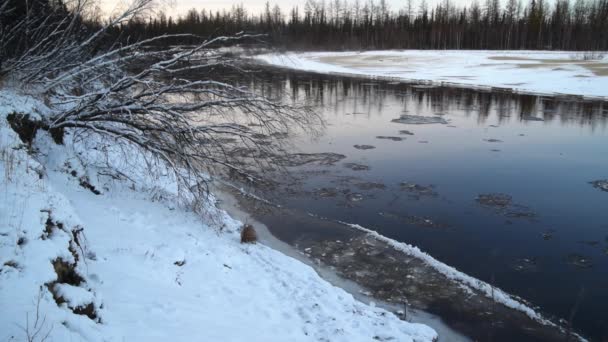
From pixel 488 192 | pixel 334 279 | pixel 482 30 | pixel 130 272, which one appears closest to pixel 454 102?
pixel 488 192

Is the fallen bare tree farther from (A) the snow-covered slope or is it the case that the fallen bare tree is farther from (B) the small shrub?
(B) the small shrub

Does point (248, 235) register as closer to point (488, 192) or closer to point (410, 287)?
point (410, 287)

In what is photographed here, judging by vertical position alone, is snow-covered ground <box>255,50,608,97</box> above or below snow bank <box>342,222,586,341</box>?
above

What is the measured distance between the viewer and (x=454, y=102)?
23812mm

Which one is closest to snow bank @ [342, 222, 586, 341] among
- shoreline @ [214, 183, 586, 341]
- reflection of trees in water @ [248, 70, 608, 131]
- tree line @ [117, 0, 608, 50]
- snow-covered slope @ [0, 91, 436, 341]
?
shoreline @ [214, 183, 586, 341]

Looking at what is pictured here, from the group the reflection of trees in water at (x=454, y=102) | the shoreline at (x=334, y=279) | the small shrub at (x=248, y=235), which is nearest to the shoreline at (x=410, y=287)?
the shoreline at (x=334, y=279)

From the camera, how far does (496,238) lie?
7.79 m

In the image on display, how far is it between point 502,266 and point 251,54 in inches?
213

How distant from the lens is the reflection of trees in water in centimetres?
1939

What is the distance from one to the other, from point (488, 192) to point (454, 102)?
15.0 m

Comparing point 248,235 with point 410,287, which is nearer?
point 410,287

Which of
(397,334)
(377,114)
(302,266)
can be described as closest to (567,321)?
(397,334)

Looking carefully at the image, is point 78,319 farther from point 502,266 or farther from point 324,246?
point 502,266

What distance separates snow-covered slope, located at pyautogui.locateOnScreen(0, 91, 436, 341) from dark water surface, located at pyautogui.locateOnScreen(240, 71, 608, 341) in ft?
6.98
